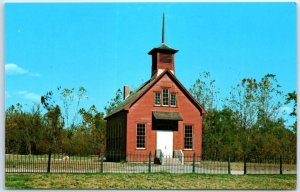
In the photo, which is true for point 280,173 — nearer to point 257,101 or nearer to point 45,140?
point 257,101

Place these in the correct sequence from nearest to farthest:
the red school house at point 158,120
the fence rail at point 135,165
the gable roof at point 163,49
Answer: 1. the fence rail at point 135,165
2. the gable roof at point 163,49
3. the red school house at point 158,120

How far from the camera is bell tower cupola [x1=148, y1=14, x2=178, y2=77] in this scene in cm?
1929

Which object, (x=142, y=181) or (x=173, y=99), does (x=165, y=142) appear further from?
(x=142, y=181)

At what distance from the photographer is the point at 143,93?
70.3ft

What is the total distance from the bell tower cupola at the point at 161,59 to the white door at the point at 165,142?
2.17 m

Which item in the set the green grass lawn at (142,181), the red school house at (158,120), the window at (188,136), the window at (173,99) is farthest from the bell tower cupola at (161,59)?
the green grass lawn at (142,181)

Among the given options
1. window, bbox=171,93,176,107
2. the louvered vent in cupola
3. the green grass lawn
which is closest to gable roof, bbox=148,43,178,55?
the louvered vent in cupola

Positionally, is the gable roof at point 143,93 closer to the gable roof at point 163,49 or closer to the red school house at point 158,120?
the red school house at point 158,120

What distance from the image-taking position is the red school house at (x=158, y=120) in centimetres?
2059

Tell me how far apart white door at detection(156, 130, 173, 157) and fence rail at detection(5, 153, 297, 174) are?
395 mm

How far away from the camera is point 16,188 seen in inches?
611

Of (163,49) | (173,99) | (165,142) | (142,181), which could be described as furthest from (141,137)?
(142,181)

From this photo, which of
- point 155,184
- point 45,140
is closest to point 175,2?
point 155,184

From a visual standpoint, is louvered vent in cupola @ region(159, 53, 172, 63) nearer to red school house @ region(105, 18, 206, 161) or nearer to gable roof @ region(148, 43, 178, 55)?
red school house @ region(105, 18, 206, 161)
